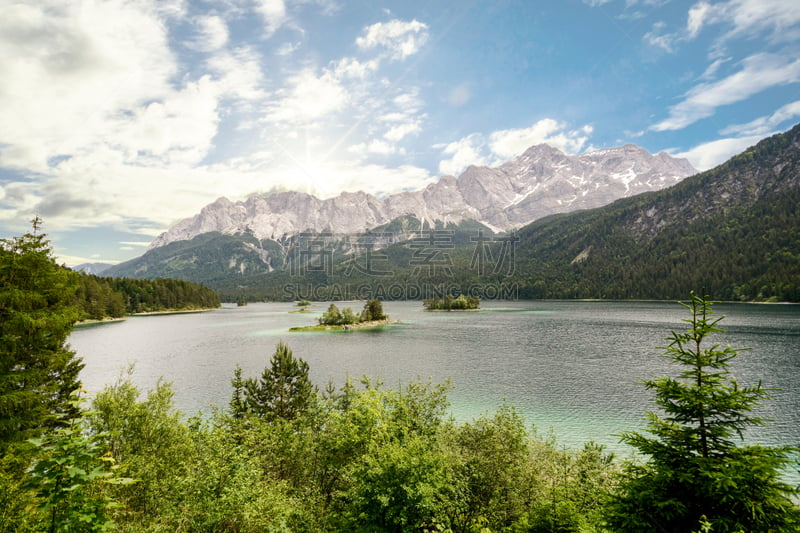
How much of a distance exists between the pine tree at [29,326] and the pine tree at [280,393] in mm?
16764

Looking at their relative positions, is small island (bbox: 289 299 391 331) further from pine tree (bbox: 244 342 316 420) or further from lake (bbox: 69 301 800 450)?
pine tree (bbox: 244 342 316 420)

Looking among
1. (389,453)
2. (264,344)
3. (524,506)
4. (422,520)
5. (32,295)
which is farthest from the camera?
(264,344)

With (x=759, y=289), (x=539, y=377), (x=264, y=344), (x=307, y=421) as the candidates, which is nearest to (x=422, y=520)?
(x=307, y=421)

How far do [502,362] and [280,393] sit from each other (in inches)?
2069

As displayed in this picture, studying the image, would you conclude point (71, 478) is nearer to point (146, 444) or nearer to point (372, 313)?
point (146, 444)

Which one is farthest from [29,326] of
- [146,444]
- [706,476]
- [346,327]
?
[346,327]

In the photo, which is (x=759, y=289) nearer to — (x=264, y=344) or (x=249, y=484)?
(x=264, y=344)

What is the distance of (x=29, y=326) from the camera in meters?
23.9

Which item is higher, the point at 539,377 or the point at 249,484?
the point at 249,484

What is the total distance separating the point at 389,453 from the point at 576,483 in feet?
38.6

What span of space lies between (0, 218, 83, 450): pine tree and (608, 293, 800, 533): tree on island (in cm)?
3162

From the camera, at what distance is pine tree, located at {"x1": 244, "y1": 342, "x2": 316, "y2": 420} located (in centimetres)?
3972

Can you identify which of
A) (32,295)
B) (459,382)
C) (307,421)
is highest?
(32,295)

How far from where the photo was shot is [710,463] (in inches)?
438
